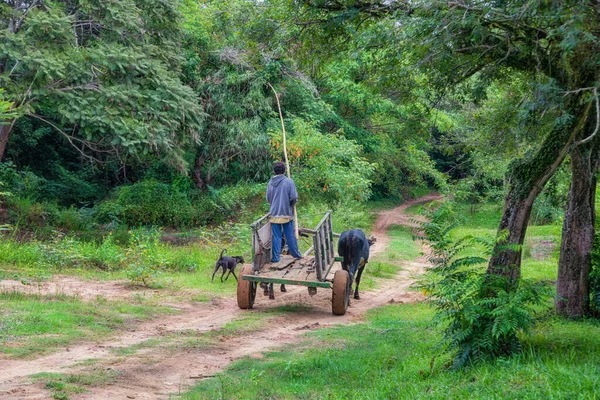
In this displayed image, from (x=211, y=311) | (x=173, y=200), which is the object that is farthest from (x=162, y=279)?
(x=173, y=200)

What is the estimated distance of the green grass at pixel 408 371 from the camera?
5257mm

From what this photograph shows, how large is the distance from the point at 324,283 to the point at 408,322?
4.79 ft

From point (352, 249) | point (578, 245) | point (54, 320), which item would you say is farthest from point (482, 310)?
point (54, 320)

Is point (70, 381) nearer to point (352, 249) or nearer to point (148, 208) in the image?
point (352, 249)

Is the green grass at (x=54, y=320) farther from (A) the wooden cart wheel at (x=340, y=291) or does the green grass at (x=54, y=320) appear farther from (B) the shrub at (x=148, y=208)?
(B) the shrub at (x=148, y=208)

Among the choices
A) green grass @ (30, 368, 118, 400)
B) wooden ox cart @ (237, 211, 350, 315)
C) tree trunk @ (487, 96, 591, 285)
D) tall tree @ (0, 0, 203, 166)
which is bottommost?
green grass @ (30, 368, 118, 400)

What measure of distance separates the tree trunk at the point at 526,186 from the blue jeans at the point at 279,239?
4658 millimetres

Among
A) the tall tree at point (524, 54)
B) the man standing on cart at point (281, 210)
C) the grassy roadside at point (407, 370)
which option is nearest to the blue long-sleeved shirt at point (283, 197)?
the man standing on cart at point (281, 210)

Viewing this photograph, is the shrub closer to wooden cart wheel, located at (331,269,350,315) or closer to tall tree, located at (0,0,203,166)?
tall tree, located at (0,0,203,166)

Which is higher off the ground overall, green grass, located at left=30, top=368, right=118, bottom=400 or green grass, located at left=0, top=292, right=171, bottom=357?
green grass, located at left=0, top=292, right=171, bottom=357

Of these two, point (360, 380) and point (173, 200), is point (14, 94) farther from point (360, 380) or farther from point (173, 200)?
point (360, 380)

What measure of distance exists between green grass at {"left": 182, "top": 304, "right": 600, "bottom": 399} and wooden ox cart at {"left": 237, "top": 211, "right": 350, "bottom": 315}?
160 cm

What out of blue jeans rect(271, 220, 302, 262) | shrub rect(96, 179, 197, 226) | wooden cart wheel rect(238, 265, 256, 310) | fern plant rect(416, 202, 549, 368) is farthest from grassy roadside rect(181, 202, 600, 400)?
shrub rect(96, 179, 197, 226)

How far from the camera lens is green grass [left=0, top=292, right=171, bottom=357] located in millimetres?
7729
